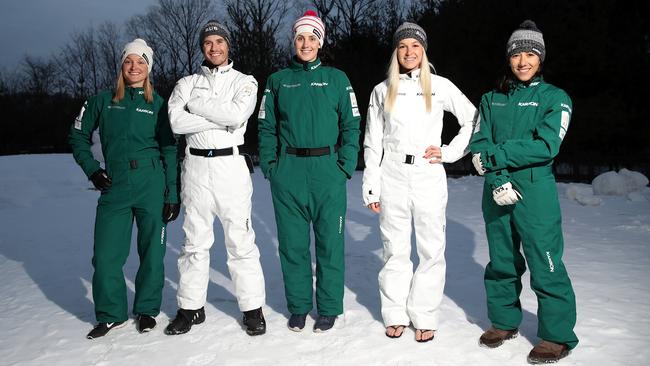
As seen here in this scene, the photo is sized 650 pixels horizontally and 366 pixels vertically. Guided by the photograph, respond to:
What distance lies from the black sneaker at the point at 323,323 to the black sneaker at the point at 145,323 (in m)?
1.32

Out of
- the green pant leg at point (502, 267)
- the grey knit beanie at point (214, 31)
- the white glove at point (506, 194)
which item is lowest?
the green pant leg at point (502, 267)

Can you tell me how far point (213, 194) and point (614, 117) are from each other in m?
12.3

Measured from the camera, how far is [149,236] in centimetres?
414

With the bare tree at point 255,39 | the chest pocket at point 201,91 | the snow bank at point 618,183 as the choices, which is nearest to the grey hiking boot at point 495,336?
the chest pocket at point 201,91

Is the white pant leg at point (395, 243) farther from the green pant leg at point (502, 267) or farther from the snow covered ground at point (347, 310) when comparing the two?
the green pant leg at point (502, 267)

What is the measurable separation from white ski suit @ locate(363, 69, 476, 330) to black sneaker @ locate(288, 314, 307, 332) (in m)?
0.66

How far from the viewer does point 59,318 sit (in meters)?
Answer: 4.51

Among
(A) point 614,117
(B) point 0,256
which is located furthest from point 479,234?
(A) point 614,117

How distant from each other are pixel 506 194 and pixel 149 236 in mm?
2724

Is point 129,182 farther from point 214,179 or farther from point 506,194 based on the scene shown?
point 506,194

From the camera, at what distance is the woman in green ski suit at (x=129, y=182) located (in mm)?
4078

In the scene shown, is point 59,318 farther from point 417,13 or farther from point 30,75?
point 30,75

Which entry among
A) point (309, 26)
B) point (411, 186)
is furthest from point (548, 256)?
point (309, 26)

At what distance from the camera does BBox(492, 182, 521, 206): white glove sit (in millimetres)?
3334
